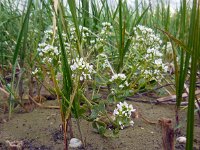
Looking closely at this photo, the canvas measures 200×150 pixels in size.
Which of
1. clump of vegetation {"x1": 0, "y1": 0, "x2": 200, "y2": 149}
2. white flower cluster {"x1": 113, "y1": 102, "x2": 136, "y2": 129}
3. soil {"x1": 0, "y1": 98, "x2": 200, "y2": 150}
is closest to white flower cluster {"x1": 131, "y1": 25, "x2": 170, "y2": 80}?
clump of vegetation {"x1": 0, "y1": 0, "x2": 200, "y2": 149}

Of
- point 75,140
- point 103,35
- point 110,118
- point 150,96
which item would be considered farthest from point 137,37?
point 75,140

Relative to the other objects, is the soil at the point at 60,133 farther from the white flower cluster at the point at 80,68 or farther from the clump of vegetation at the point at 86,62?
the white flower cluster at the point at 80,68

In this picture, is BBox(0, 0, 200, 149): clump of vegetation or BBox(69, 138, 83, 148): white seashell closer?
BBox(0, 0, 200, 149): clump of vegetation

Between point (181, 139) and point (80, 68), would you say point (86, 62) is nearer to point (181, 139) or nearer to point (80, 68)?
point (80, 68)

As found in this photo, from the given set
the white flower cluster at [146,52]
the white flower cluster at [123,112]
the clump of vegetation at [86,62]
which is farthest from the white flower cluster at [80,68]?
the white flower cluster at [146,52]

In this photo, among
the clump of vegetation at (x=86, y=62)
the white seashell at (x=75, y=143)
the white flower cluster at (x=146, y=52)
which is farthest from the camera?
the white flower cluster at (x=146, y=52)

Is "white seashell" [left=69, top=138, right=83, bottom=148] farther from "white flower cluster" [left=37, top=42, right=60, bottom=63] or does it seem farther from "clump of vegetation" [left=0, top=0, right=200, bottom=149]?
"white flower cluster" [left=37, top=42, right=60, bottom=63]

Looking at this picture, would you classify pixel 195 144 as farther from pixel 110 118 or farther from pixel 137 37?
pixel 137 37

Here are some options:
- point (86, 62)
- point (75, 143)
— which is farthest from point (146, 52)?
point (75, 143)
